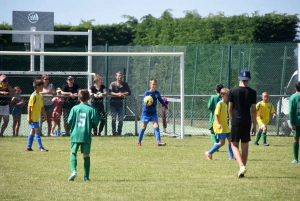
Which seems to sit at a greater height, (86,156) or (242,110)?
(242,110)

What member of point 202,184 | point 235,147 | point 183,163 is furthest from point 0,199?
point 183,163

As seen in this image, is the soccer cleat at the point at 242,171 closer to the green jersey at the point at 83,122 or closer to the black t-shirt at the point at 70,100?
the green jersey at the point at 83,122

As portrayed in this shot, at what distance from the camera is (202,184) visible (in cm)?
1080

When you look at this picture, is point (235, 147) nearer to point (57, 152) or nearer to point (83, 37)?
point (57, 152)

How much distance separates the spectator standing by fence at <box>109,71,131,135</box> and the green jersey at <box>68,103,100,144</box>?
954 cm

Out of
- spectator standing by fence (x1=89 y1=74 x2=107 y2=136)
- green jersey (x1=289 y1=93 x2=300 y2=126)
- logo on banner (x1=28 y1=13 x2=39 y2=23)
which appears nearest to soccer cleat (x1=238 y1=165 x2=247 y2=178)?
green jersey (x1=289 y1=93 x2=300 y2=126)

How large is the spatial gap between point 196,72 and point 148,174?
12997 mm

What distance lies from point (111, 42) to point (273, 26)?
9.57m

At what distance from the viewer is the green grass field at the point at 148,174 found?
32.0 ft

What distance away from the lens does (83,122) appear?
36.1 feet

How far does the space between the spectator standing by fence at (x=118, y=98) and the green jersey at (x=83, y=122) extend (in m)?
9.54

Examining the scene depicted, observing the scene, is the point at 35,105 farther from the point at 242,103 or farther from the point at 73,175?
the point at 242,103

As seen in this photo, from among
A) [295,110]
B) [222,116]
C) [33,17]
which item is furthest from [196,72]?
[295,110]

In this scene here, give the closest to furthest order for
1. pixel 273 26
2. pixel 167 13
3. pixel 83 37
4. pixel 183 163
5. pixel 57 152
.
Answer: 1. pixel 183 163
2. pixel 57 152
3. pixel 273 26
4. pixel 83 37
5. pixel 167 13
